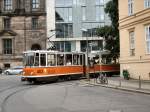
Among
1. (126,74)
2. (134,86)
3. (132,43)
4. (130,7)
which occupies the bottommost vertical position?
(134,86)

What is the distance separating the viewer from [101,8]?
249 ft

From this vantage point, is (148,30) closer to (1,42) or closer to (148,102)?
(148,102)

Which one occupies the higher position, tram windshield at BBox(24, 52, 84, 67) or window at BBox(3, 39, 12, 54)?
window at BBox(3, 39, 12, 54)

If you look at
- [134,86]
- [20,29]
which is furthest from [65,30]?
[134,86]

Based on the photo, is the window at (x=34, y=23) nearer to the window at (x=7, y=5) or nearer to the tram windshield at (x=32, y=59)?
the window at (x=7, y=5)

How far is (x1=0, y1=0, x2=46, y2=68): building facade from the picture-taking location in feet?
255

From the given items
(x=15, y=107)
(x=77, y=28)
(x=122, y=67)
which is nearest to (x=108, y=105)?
(x=15, y=107)

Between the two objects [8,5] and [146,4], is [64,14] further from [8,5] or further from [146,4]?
[146,4]

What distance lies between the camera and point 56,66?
40.0 m

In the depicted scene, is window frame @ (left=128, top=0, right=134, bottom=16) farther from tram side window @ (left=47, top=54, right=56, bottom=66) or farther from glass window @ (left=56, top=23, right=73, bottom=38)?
glass window @ (left=56, top=23, right=73, bottom=38)

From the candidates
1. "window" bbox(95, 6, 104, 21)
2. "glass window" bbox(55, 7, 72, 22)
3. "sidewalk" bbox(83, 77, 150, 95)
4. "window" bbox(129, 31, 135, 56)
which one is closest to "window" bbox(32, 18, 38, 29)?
"glass window" bbox(55, 7, 72, 22)

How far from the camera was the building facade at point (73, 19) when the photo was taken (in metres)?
75.2

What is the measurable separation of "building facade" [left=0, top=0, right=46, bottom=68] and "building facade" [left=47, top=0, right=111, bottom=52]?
3.06m

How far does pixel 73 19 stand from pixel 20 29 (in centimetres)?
1069
